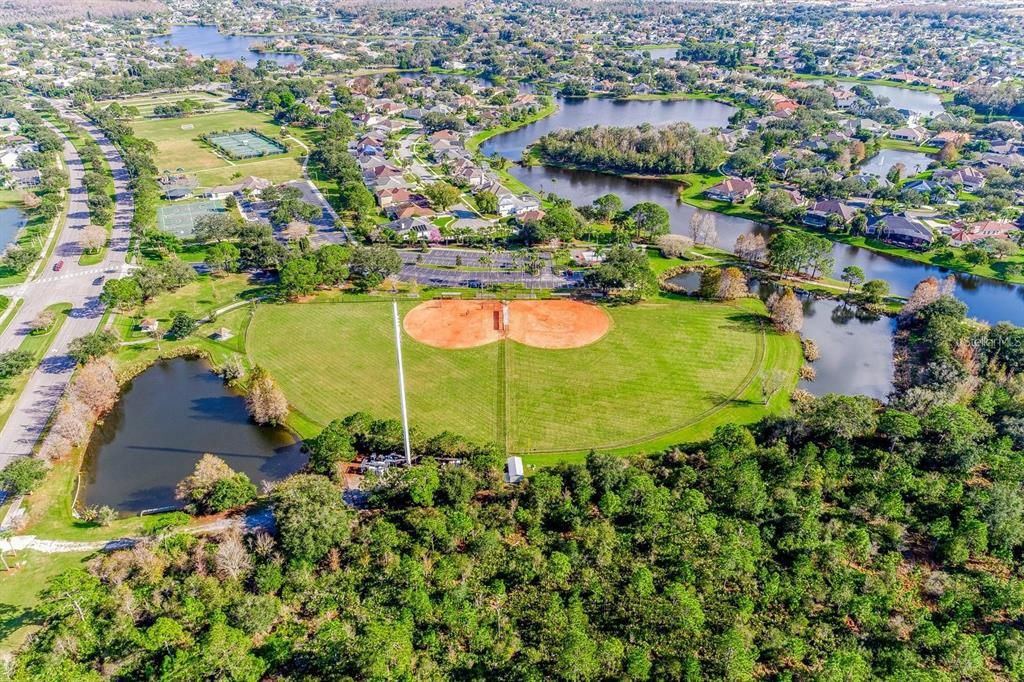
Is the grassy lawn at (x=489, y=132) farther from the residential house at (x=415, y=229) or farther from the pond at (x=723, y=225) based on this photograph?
the residential house at (x=415, y=229)

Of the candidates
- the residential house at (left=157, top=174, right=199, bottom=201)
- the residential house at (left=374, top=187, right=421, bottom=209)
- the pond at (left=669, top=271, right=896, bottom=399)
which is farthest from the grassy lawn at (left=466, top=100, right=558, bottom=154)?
the pond at (left=669, top=271, right=896, bottom=399)

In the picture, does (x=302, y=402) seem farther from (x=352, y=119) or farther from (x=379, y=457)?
(x=352, y=119)

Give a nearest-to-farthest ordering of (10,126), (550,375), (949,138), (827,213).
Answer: (550,375) < (827,213) < (949,138) < (10,126)

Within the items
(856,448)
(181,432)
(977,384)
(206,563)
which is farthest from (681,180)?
(206,563)

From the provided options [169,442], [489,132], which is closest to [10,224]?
[169,442]

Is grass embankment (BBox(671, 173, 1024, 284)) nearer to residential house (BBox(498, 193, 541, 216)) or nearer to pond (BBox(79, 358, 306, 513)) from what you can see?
residential house (BBox(498, 193, 541, 216))

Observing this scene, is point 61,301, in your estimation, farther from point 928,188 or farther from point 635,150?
point 928,188
